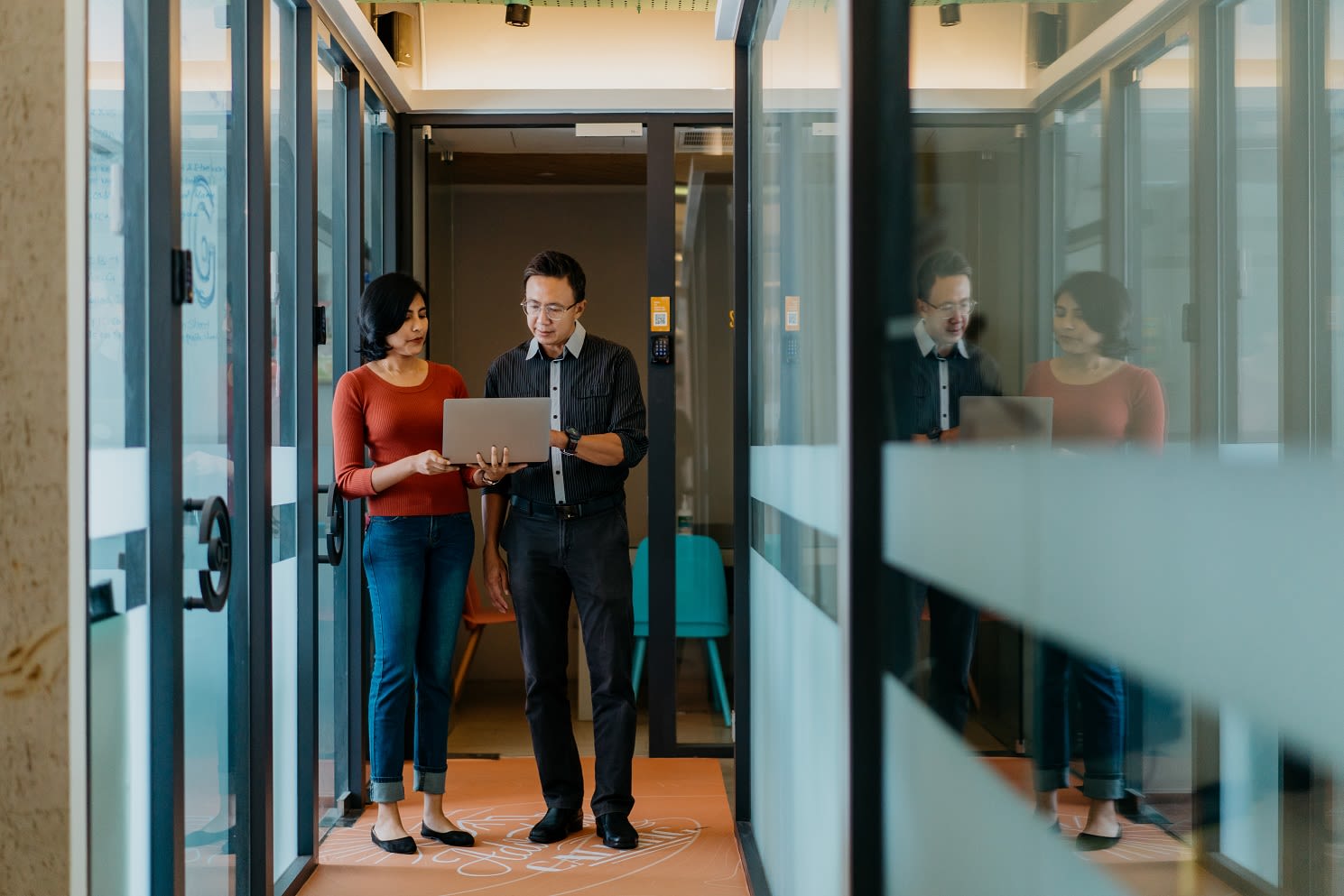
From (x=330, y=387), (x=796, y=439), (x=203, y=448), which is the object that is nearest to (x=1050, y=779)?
(x=796, y=439)

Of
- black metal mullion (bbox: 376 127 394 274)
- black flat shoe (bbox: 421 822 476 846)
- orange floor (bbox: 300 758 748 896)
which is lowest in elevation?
orange floor (bbox: 300 758 748 896)

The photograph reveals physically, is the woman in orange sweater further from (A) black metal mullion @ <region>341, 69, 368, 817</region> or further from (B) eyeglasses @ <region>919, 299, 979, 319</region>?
(B) eyeglasses @ <region>919, 299, 979, 319</region>

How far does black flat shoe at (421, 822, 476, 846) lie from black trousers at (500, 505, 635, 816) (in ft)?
0.97

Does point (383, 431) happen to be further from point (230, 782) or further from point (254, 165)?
point (230, 782)

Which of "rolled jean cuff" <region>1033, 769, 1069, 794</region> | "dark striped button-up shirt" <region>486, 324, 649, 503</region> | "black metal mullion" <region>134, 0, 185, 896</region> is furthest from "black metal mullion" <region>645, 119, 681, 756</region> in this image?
"rolled jean cuff" <region>1033, 769, 1069, 794</region>

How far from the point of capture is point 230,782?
8.46 ft

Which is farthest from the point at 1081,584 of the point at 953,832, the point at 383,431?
the point at 383,431

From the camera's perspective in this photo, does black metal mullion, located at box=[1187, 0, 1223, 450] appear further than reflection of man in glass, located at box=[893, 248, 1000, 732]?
No

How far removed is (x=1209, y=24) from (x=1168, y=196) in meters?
0.10

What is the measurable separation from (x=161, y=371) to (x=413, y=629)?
1308 mm

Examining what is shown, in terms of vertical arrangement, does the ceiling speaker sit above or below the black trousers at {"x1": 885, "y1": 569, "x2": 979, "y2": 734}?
above

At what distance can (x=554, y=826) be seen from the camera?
3.39 metres

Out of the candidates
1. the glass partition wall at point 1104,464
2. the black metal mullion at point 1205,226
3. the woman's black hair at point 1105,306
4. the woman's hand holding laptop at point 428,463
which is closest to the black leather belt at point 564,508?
the woman's hand holding laptop at point 428,463

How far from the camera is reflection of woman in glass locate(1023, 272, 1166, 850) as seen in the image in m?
0.70
